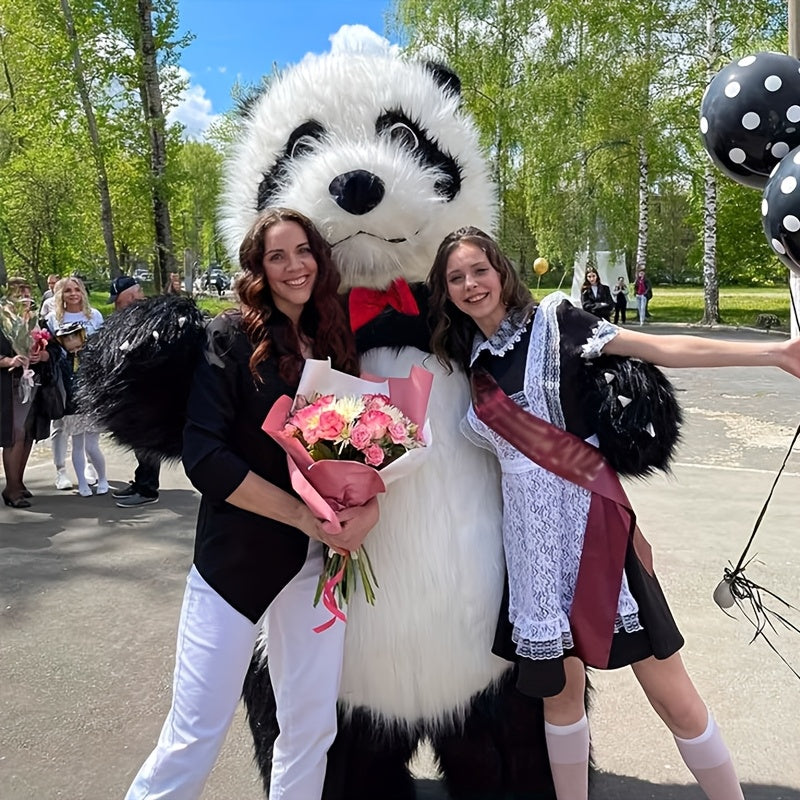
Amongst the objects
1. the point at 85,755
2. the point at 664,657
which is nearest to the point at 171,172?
the point at 85,755

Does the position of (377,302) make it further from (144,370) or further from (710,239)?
(710,239)

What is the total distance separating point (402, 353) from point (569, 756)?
109cm

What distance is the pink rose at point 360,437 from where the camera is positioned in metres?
1.56

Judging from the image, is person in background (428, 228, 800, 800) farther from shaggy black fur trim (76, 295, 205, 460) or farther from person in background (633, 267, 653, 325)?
person in background (633, 267, 653, 325)

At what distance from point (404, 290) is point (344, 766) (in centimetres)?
124

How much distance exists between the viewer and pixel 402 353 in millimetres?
1933

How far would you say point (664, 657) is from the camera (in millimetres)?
1807

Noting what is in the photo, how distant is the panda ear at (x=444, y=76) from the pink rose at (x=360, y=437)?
1.16m

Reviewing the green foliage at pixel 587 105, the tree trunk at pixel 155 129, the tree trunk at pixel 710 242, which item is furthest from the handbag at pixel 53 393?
the tree trunk at pixel 710 242

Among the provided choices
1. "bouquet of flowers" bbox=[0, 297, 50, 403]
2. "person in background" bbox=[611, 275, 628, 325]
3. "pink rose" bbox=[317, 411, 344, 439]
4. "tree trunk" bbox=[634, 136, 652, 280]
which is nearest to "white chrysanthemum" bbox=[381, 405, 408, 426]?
"pink rose" bbox=[317, 411, 344, 439]

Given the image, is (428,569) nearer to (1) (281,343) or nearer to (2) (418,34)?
(1) (281,343)

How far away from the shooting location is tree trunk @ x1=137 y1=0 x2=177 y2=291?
1059 cm

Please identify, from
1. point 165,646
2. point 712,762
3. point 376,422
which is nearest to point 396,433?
point 376,422

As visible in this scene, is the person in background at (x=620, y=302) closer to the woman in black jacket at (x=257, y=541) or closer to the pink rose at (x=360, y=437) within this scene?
the woman in black jacket at (x=257, y=541)
